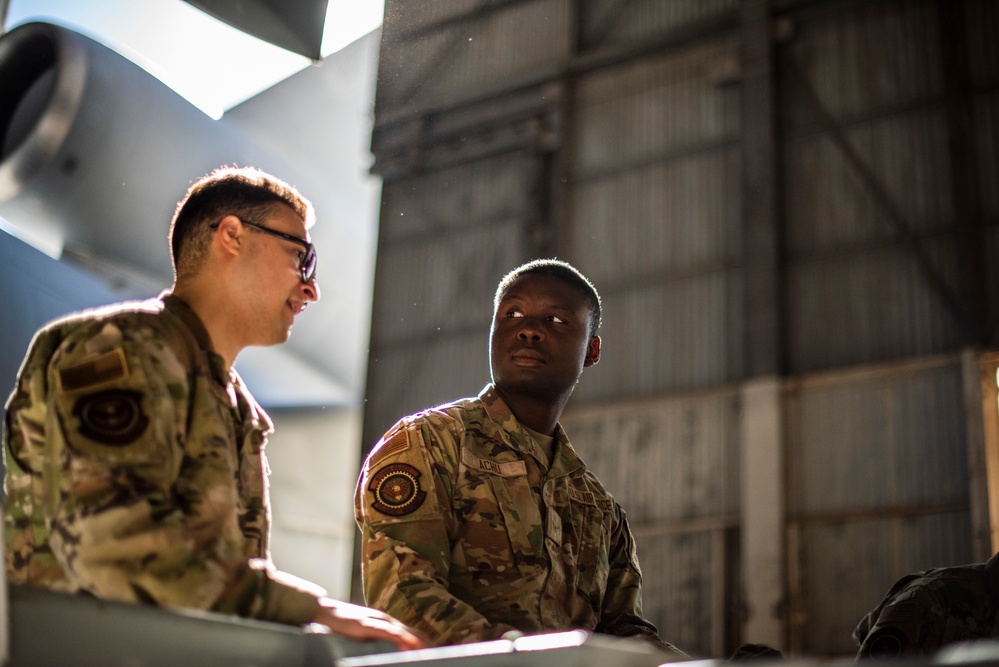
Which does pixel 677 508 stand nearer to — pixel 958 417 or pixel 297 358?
pixel 958 417

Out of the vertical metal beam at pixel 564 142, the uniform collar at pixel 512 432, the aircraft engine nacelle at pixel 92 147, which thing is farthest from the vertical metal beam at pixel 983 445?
the uniform collar at pixel 512 432

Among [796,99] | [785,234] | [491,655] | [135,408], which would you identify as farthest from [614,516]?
[796,99]

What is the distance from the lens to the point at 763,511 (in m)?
10.7

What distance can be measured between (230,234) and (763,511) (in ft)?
29.3

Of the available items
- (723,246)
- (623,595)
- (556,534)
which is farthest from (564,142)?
(556,534)

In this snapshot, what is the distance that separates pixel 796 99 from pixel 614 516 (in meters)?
9.09

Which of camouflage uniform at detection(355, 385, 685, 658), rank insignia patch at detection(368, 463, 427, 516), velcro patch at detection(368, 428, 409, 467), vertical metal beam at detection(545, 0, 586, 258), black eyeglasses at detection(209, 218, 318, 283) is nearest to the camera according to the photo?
black eyeglasses at detection(209, 218, 318, 283)

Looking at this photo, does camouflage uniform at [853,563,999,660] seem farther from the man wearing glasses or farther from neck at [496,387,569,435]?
the man wearing glasses

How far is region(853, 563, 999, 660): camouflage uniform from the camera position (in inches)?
142

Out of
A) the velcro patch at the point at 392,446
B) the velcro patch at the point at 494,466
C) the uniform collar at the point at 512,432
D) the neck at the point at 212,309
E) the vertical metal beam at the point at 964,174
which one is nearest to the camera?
the neck at the point at 212,309

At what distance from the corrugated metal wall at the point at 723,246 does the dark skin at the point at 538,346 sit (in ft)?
23.7

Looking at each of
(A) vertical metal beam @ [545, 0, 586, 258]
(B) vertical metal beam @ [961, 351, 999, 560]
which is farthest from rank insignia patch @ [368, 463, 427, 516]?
(A) vertical metal beam @ [545, 0, 586, 258]

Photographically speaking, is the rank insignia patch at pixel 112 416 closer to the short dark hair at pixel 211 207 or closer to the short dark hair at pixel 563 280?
the short dark hair at pixel 211 207

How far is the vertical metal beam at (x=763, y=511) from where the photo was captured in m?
10.4
